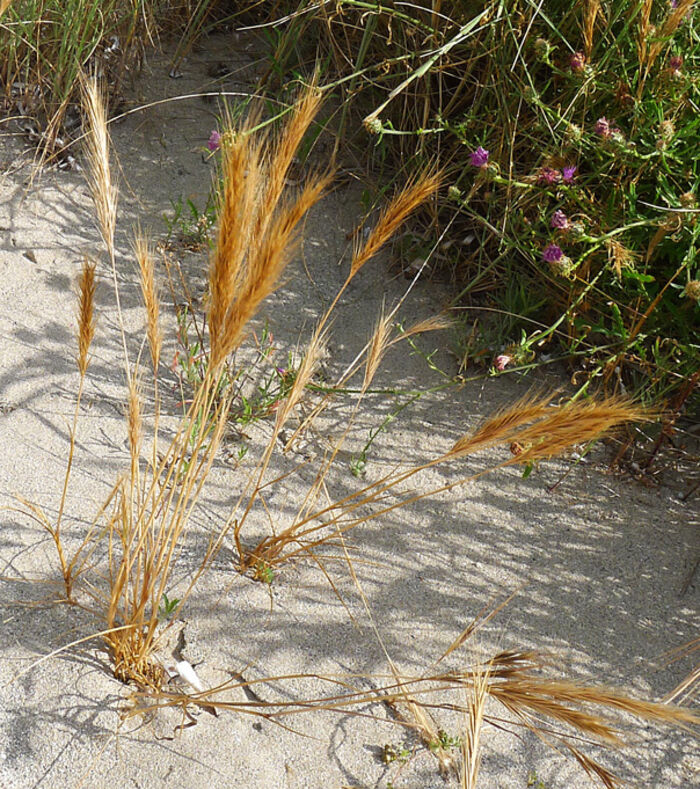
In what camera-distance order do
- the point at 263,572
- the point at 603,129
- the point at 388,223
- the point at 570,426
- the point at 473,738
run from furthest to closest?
1. the point at 603,129
2. the point at 263,572
3. the point at 388,223
4. the point at 570,426
5. the point at 473,738

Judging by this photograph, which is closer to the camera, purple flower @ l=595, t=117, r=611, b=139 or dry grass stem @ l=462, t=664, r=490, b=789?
dry grass stem @ l=462, t=664, r=490, b=789

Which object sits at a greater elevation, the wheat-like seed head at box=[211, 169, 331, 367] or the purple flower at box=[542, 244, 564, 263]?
the wheat-like seed head at box=[211, 169, 331, 367]

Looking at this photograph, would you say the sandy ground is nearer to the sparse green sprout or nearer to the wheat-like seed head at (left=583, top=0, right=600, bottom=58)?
the sparse green sprout

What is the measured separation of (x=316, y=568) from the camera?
187 centimetres

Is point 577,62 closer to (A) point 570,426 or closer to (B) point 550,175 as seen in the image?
(B) point 550,175

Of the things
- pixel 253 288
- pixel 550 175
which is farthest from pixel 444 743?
pixel 550 175

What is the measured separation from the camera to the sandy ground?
1.53 meters

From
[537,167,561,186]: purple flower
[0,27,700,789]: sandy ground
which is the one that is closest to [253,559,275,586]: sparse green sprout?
[0,27,700,789]: sandy ground

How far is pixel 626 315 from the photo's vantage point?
7.27 ft

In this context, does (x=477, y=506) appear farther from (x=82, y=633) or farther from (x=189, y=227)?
(x=189, y=227)

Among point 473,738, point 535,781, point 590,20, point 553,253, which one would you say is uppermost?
point 590,20

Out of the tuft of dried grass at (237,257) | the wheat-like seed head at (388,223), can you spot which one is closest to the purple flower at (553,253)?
the wheat-like seed head at (388,223)

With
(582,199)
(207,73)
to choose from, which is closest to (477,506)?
(582,199)

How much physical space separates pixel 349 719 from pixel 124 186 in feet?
5.65
